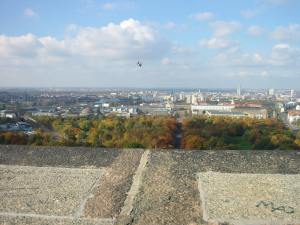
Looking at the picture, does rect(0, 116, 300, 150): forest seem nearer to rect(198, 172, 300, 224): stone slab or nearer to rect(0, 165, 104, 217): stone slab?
rect(0, 165, 104, 217): stone slab

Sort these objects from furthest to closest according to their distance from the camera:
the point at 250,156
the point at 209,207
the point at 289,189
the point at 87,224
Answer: the point at 250,156 → the point at 289,189 → the point at 209,207 → the point at 87,224

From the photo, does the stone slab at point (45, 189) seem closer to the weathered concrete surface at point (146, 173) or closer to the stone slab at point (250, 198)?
the weathered concrete surface at point (146, 173)

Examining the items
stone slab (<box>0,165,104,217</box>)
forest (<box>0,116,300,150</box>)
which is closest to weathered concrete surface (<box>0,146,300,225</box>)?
stone slab (<box>0,165,104,217</box>)

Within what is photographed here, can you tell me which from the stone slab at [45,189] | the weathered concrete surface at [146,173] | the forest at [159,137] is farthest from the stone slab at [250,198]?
the forest at [159,137]

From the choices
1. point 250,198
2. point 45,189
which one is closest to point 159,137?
point 45,189

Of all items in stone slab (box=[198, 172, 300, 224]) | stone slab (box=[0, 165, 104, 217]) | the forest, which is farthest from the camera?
the forest

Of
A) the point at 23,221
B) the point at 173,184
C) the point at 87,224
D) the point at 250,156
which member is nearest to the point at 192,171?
the point at 173,184

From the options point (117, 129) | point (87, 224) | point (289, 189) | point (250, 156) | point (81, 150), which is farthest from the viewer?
point (117, 129)

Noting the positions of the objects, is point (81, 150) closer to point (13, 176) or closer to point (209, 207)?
point (13, 176)
